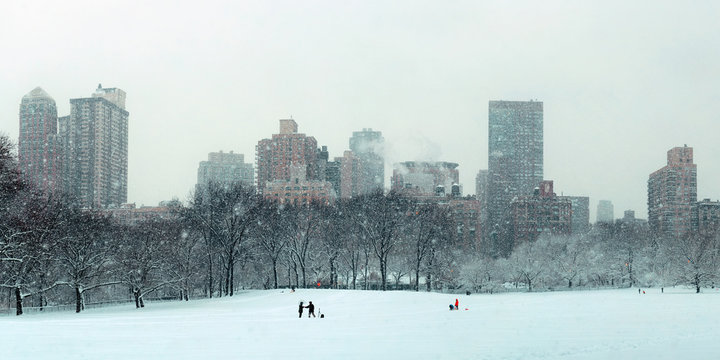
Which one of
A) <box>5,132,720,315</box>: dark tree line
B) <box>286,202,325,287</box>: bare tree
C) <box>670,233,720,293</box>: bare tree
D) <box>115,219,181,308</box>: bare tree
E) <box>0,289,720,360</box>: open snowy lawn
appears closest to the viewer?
<box>0,289,720,360</box>: open snowy lawn

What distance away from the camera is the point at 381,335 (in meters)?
31.7

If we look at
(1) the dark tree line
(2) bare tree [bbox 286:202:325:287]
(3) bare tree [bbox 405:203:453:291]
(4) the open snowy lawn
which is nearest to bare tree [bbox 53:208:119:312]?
(1) the dark tree line

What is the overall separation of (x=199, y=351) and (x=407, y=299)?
34625mm

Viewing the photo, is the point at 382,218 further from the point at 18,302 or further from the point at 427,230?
the point at 18,302

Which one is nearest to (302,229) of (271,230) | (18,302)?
(271,230)

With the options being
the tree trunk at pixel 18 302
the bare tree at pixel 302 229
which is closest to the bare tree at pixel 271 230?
the bare tree at pixel 302 229

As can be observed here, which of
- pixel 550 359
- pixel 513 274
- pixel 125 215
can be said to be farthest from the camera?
pixel 125 215

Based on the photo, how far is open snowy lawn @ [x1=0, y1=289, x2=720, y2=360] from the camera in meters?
25.7

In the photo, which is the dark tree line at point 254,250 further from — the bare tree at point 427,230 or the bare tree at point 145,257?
the bare tree at point 427,230

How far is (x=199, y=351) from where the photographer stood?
26.0 metres

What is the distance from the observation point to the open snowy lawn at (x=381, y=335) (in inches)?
1011

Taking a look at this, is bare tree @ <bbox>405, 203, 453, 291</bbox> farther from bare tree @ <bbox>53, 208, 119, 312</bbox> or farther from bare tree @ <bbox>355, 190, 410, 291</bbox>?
bare tree @ <bbox>53, 208, 119, 312</bbox>

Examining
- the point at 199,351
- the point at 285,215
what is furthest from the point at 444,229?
the point at 199,351

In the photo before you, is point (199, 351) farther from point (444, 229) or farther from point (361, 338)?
point (444, 229)
